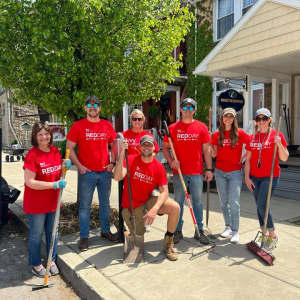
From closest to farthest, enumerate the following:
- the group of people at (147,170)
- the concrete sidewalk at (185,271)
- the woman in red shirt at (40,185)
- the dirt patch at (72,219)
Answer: the concrete sidewalk at (185,271) < the woman in red shirt at (40,185) < the group of people at (147,170) < the dirt patch at (72,219)

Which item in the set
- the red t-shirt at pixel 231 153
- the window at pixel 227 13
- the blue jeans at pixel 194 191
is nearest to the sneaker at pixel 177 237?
the blue jeans at pixel 194 191

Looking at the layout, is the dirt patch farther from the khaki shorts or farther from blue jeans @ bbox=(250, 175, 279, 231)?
blue jeans @ bbox=(250, 175, 279, 231)

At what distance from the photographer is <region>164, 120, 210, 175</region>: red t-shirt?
3.91 metres

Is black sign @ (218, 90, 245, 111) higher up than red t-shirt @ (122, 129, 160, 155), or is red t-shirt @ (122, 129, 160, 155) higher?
black sign @ (218, 90, 245, 111)

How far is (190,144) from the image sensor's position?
3906 millimetres

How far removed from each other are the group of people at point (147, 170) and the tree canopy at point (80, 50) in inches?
34.3

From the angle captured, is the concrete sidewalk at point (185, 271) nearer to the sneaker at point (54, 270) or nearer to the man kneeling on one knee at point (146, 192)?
the sneaker at point (54, 270)

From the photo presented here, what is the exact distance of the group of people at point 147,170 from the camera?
3340 millimetres

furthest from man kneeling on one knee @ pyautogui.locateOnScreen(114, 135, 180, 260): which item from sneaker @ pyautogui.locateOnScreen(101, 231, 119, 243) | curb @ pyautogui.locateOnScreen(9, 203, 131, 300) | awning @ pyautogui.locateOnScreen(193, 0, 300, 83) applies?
awning @ pyautogui.locateOnScreen(193, 0, 300, 83)

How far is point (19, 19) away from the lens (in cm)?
400

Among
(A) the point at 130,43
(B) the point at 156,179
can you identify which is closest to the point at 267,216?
(B) the point at 156,179

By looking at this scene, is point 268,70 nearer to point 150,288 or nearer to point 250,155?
point 250,155

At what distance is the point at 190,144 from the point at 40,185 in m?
1.88

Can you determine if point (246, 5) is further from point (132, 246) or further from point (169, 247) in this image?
point (132, 246)
